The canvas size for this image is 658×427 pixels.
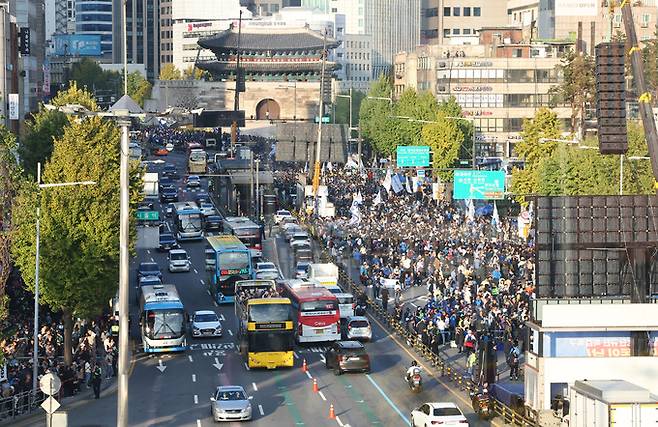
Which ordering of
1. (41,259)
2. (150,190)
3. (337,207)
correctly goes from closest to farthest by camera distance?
(41,259) → (337,207) → (150,190)

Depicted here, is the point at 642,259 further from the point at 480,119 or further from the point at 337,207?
the point at 480,119

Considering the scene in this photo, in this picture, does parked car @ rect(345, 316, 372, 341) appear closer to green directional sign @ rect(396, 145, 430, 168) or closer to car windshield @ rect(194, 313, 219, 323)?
car windshield @ rect(194, 313, 219, 323)

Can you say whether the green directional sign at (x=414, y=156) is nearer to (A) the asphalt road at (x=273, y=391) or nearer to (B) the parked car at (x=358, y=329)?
(A) the asphalt road at (x=273, y=391)

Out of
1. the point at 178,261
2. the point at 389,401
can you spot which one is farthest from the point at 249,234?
the point at 389,401

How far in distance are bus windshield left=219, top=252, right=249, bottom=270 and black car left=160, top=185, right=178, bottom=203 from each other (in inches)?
1767

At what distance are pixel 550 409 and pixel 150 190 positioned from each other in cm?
7541

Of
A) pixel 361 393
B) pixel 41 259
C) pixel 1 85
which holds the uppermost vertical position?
pixel 1 85

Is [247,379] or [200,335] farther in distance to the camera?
[200,335]

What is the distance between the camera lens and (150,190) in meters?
124

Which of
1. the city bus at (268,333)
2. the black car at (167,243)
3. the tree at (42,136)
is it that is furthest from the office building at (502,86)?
the city bus at (268,333)

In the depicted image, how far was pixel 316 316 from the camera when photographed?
230 feet

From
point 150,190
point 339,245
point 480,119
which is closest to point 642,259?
point 339,245

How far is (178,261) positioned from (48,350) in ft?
100

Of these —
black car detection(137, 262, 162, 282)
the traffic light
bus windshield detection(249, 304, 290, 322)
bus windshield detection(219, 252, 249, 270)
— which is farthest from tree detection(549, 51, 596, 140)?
the traffic light
